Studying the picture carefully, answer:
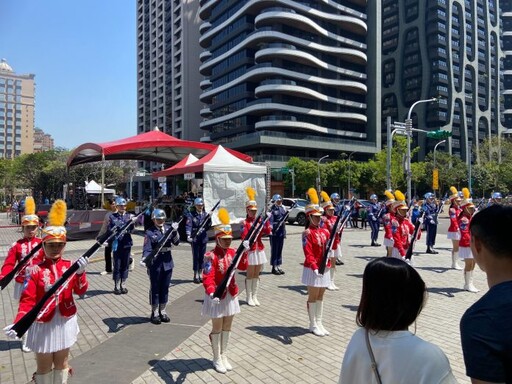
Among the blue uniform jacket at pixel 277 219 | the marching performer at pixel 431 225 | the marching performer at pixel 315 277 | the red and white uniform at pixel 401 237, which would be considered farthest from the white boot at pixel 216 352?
the marching performer at pixel 431 225

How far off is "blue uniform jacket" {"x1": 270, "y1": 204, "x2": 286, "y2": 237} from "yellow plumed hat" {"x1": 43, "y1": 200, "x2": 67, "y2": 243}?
7.37 m

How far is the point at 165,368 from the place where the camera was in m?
5.09

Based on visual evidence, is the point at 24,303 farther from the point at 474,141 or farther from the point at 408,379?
the point at 474,141

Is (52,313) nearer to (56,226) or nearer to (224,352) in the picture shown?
(56,226)

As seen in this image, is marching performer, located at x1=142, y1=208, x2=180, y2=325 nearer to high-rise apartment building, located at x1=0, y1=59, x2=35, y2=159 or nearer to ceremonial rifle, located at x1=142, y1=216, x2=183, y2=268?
ceremonial rifle, located at x1=142, y1=216, x2=183, y2=268

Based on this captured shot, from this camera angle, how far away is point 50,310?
3.97 m

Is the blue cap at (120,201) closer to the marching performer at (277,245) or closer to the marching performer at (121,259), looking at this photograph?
the marching performer at (121,259)

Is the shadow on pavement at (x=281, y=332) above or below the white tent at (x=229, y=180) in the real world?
below

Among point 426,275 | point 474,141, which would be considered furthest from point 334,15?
point 426,275

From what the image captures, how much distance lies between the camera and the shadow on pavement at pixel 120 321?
669 centimetres

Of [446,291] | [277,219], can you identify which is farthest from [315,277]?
[277,219]

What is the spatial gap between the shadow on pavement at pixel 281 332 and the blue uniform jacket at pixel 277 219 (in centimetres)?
483

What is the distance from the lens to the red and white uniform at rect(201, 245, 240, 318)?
16.4 feet

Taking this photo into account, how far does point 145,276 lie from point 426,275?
7.55 m
